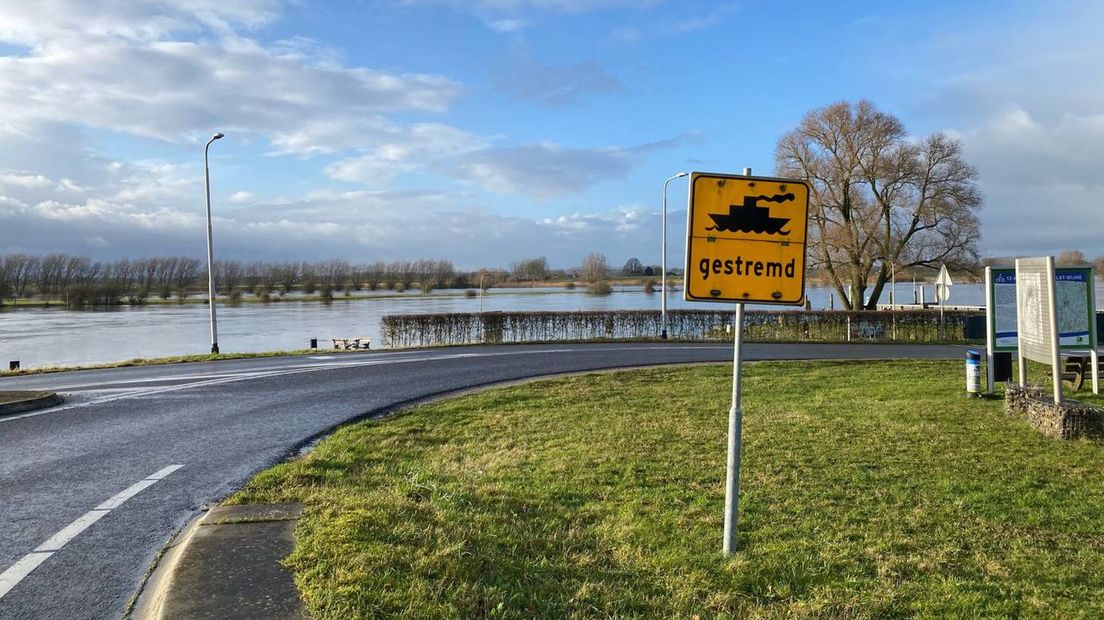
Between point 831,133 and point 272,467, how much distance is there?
39935 mm

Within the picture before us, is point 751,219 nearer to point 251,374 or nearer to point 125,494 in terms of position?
point 125,494

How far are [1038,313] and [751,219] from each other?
832cm

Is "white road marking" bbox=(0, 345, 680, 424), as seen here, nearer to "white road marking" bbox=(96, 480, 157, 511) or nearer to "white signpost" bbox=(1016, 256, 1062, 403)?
"white road marking" bbox=(96, 480, 157, 511)

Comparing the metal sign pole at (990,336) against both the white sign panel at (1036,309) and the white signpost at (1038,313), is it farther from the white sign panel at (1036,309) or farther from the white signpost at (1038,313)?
the white sign panel at (1036,309)

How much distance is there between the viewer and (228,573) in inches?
146

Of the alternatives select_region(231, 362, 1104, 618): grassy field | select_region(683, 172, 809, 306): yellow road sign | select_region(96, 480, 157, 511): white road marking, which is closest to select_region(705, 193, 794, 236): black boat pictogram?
select_region(683, 172, 809, 306): yellow road sign

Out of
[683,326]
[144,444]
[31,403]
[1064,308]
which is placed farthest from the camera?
[683,326]

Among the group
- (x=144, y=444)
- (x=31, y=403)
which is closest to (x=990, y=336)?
(x=144, y=444)

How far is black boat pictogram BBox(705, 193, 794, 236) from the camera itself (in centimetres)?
412

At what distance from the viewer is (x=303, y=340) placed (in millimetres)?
33375

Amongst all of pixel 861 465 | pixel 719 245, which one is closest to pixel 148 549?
pixel 719 245

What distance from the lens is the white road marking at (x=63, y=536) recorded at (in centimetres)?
404

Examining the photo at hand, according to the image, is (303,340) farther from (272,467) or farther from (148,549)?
(148,549)

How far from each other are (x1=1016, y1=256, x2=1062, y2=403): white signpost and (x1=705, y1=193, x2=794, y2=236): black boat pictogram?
6.94m
